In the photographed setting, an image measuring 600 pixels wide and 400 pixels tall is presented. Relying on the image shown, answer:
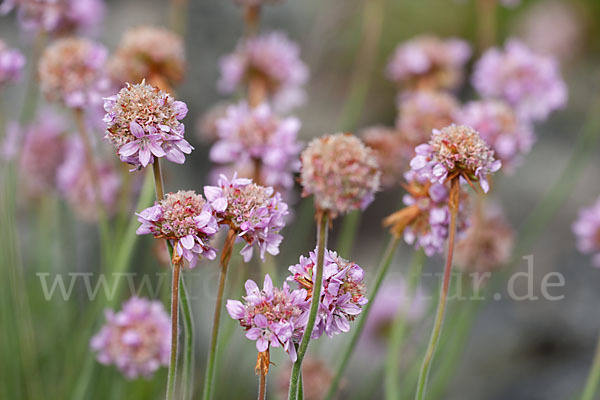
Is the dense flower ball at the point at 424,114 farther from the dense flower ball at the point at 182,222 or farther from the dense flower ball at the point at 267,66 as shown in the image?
the dense flower ball at the point at 182,222

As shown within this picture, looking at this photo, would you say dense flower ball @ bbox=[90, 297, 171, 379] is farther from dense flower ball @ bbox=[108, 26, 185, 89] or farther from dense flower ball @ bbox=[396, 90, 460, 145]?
dense flower ball @ bbox=[396, 90, 460, 145]

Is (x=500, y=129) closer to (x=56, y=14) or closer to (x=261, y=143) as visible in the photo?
(x=261, y=143)

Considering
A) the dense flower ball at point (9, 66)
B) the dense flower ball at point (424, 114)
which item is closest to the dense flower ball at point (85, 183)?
the dense flower ball at point (9, 66)

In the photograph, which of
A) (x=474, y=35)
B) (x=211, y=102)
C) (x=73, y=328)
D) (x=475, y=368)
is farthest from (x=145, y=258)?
(x=474, y=35)

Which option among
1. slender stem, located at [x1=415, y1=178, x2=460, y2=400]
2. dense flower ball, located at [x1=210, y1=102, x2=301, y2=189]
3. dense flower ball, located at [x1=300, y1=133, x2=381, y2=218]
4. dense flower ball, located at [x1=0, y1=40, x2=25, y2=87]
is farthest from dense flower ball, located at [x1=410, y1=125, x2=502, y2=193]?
dense flower ball, located at [x1=0, y1=40, x2=25, y2=87]

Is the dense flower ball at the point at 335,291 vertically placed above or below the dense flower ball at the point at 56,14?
below

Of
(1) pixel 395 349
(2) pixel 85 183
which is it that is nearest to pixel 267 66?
(2) pixel 85 183

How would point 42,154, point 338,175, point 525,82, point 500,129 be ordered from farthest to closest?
point 42,154, point 525,82, point 500,129, point 338,175
